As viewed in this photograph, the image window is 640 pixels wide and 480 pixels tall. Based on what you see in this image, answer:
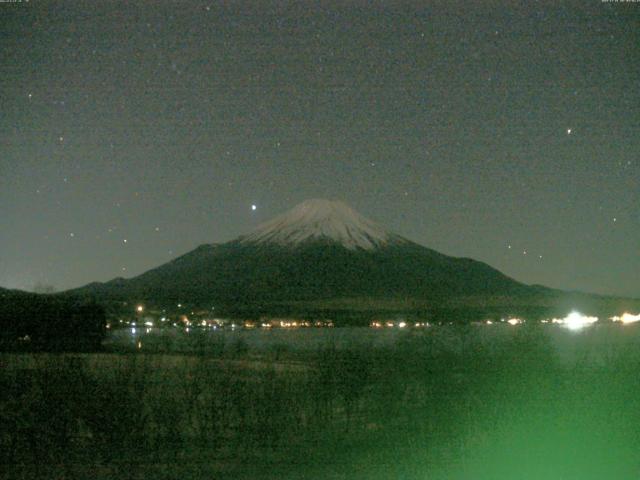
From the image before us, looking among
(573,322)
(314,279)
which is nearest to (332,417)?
(573,322)

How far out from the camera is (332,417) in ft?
46.2

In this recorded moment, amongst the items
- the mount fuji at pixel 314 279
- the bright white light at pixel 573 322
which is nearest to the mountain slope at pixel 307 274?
the mount fuji at pixel 314 279

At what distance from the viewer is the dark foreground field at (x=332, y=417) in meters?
11.3

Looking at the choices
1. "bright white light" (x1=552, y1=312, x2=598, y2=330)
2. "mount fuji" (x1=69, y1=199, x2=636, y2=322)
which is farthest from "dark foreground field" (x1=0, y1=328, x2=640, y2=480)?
"mount fuji" (x1=69, y1=199, x2=636, y2=322)

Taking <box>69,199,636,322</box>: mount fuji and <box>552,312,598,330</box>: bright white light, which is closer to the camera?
<box>552,312,598,330</box>: bright white light

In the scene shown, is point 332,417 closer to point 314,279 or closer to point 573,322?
point 573,322

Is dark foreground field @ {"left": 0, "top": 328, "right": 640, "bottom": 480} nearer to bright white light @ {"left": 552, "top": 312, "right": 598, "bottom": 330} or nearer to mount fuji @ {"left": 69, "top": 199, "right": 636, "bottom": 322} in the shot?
bright white light @ {"left": 552, "top": 312, "right": 598, "bottom": 330}

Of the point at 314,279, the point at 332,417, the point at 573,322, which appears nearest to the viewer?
the point at 332,417

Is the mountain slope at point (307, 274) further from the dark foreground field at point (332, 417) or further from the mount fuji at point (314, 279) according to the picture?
the dark foreground field at point (332, 417)

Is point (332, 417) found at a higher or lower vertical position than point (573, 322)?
lower

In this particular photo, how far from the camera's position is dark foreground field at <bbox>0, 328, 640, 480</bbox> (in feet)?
37.1

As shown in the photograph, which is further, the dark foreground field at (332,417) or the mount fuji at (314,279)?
the mount fuji at (314,279)

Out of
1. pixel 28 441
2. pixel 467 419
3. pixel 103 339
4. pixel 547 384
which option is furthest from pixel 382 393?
pixel 103 339

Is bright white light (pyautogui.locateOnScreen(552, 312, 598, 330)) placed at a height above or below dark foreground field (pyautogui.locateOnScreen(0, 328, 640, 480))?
above
